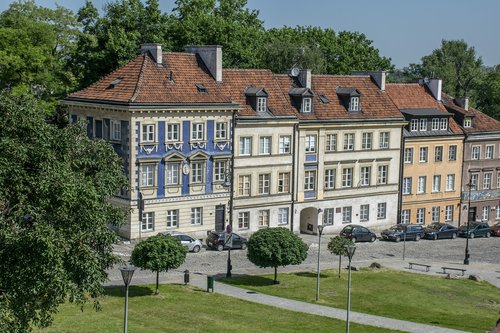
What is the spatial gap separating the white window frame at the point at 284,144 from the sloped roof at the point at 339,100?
6.92 feet

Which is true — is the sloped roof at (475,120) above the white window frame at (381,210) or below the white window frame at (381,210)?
above

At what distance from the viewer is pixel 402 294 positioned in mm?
47812

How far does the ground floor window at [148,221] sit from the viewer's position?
57625 mm

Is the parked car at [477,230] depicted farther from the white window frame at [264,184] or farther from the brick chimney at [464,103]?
the white window frame at [264,184]

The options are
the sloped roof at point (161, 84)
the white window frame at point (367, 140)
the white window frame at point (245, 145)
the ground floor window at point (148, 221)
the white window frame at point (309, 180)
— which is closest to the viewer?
the sloped roof at point (161, 84)

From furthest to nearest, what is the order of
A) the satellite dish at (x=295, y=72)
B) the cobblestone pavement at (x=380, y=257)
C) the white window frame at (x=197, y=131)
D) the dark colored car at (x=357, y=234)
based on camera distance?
the satellite dish at (x=295, y=72) < the dark colored car at (x=357, y=234) < the white window frame at (x=197, y=131) < the cobblestone pavement at (x=380, y=257)

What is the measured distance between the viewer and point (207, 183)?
6050cm

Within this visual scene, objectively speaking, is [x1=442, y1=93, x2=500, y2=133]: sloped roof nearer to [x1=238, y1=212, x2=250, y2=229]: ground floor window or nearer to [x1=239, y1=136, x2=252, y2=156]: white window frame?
[x1=239, y1=136, x2=252, y2=156]: white window frame

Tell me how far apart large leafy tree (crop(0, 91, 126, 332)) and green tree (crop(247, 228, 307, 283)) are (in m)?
19.9

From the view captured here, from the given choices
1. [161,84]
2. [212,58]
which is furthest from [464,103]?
[161,84]

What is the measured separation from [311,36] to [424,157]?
30035mm

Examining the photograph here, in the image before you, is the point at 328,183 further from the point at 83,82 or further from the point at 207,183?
the point at 83,82

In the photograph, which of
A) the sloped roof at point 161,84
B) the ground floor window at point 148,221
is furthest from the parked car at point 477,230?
the ground floor window at point 148,221

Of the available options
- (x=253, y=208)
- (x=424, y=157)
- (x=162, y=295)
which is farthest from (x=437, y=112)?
(x=162, y=295)
